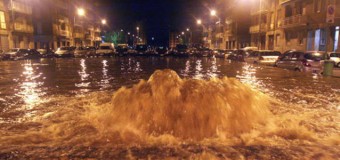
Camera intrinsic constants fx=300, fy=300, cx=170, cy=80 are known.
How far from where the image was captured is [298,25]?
33656 mm

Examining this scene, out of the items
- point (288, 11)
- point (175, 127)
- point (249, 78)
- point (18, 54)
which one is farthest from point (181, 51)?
point (175, 127)

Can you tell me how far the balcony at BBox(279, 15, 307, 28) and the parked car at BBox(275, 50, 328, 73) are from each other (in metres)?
14.9

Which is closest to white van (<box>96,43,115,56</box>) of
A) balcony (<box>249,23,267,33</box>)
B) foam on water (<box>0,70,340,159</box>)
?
balcony (<box>249,23,267,33</box>)

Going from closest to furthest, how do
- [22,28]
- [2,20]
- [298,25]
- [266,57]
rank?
[266,57] < [298,25] < [2,20] < [22,28]

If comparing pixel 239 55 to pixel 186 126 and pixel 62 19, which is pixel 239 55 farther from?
pixel 62 19

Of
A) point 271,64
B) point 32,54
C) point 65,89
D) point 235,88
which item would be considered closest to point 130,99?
point 235,88

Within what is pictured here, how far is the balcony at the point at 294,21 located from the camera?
32.6m

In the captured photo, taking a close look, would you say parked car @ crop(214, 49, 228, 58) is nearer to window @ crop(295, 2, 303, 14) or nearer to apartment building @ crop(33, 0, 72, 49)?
window @ crop(295, 2, 303, 14)

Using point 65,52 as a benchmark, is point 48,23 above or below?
above

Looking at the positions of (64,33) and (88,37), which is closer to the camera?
(64,33)

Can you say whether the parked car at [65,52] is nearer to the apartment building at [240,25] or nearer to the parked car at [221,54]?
the parked car at [221,54]

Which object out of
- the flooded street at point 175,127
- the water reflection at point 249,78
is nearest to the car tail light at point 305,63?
the water reflection at point 249,78

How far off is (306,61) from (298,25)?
1793 cm

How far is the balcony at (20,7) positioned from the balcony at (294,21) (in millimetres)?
37601
